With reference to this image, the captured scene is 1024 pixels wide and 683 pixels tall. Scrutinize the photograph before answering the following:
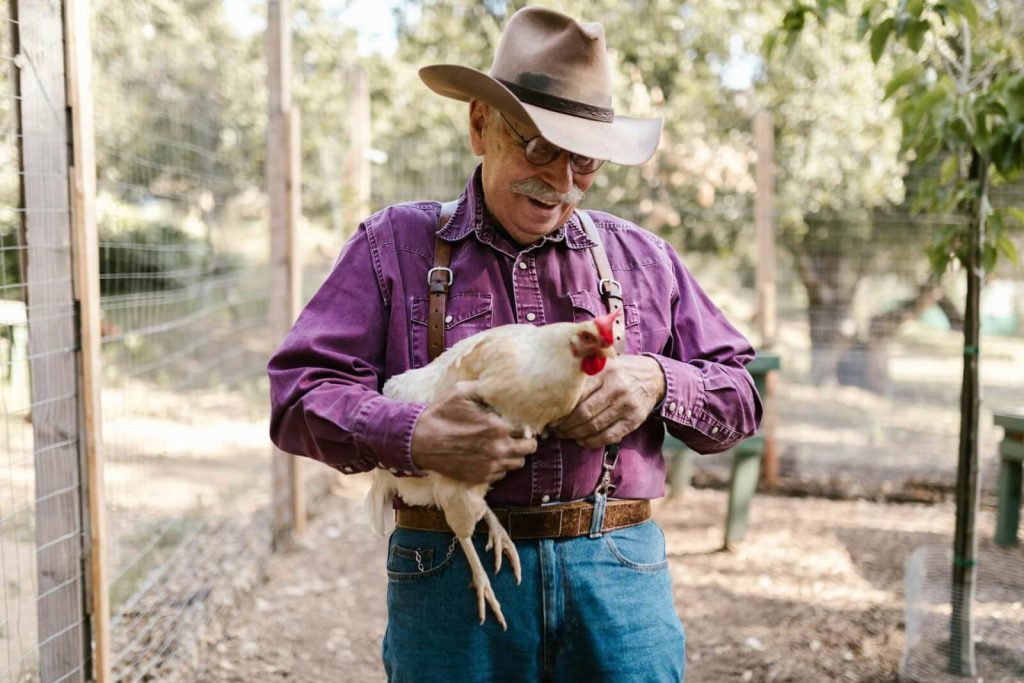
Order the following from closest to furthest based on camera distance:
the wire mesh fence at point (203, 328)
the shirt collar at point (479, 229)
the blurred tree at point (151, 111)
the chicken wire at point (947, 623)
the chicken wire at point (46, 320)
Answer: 1. the shirt collar at point (479, 229)
2. the chicken wire at point (46, 320)
3. the wire mesh fence at point (203, 328)
4. the chicken wire at point (947, 623)
5. the blurred tree at point (151, 111)

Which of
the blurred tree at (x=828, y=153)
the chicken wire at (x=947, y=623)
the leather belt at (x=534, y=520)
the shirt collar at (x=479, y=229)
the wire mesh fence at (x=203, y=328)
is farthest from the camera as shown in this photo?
the blurred tree at (x=828, y=153)

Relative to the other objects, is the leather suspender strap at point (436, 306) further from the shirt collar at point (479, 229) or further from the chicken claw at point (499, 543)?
the chicken claw at point (499, 543)

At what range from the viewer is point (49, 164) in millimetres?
2383

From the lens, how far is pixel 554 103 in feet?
A: 5.80

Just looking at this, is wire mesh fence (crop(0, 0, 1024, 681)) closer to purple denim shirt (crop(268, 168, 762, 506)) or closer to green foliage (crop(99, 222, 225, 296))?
green foliage (crop(99, 222, 225, 296))

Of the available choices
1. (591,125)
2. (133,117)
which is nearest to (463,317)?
(591,125)

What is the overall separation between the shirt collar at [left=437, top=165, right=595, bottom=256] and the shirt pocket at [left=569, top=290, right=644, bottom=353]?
5.0 inches

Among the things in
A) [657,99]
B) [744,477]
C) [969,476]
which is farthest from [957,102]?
[657,99]

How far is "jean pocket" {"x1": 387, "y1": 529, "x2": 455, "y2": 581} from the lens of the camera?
1.77 metres

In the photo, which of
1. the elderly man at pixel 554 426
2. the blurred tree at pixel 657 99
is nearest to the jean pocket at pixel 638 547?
the elderly man at pixel 554 426

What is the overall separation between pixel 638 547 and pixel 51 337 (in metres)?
1.83

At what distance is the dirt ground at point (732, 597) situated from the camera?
3873mm

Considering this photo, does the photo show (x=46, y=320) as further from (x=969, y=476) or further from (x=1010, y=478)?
(x=1010, y=478)

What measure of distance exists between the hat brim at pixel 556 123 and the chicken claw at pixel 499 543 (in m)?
0.79
